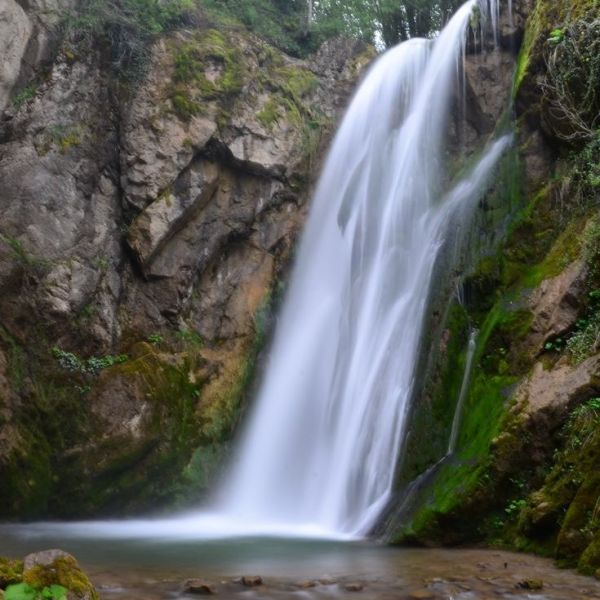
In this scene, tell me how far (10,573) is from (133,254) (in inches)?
357

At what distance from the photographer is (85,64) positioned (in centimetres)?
1348

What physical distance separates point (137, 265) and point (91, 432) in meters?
3.20

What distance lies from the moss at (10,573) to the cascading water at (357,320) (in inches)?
198

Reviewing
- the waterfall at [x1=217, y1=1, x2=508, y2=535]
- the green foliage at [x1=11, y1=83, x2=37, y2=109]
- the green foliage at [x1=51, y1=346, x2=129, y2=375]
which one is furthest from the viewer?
the green foliage at [x1=11, y1=83, x2=37, y2=109]

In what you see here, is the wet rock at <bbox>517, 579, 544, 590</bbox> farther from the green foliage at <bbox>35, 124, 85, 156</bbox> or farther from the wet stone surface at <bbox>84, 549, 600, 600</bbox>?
the green foliage at <bbox>35, 124, 85, 156</bbox>

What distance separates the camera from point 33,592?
3.91m

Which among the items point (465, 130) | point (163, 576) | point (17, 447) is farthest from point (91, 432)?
point (465, 130)

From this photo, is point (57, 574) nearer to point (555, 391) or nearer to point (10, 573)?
point (10, 573)

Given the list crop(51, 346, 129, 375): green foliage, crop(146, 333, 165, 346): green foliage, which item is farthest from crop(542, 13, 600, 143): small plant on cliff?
crop(51, 346, 129, 375): green foliage

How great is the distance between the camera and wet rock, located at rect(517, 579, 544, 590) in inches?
202

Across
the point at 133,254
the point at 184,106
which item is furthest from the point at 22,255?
the point at 184,106

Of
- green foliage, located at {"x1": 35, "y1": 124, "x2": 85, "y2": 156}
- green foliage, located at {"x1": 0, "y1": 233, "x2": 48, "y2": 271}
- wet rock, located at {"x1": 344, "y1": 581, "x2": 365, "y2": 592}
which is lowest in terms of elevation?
wet rock, located at {"x1": 344, "y1": 581, "x2": 365, "y2": 592}

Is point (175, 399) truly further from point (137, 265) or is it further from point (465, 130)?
point (465, 130)

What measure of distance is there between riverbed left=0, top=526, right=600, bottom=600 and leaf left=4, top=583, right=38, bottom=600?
1.02 metres
